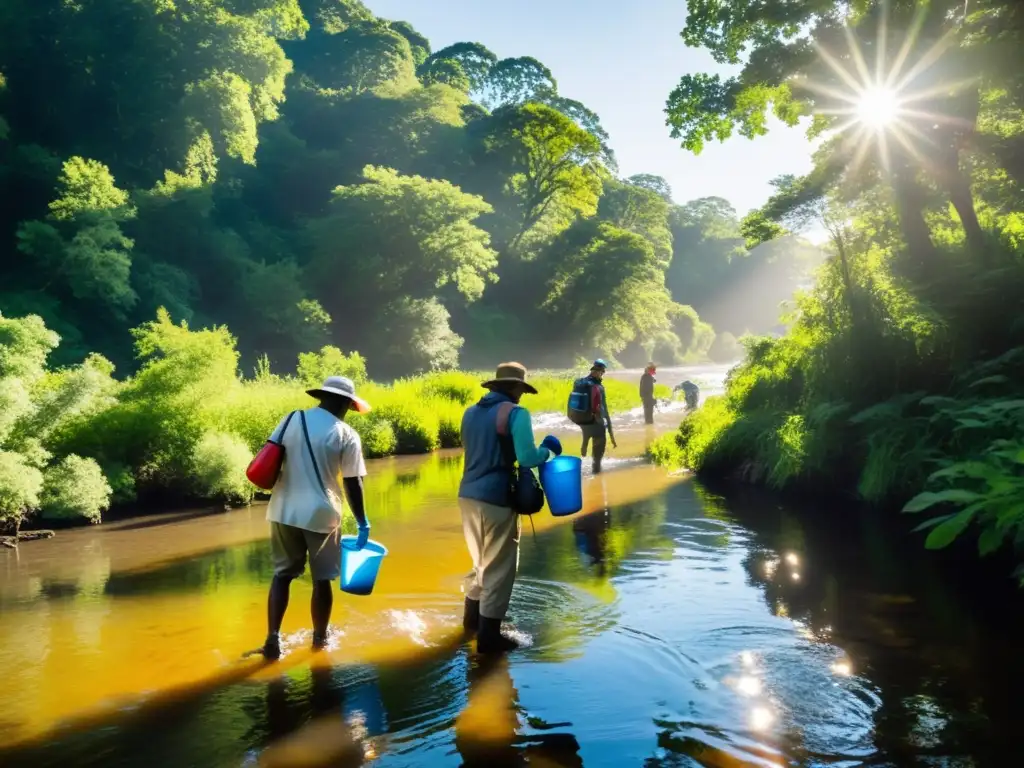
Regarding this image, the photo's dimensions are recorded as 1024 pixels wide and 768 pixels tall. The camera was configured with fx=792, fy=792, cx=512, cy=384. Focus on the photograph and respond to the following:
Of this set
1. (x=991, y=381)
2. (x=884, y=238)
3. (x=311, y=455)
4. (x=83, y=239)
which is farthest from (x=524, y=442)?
(x=83, y=239)

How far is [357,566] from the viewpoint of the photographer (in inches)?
239

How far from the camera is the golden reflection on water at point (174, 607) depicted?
5.61 meters

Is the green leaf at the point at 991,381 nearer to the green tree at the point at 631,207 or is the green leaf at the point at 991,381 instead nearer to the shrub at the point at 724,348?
the green tree at the point at 631,207

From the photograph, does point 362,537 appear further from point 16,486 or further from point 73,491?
point 73,491

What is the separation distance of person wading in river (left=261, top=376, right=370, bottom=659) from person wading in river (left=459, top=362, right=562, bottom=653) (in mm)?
840

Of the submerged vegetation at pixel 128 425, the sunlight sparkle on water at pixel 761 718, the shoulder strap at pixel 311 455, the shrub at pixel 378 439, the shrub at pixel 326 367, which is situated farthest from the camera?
the shrub at pixel 326 367

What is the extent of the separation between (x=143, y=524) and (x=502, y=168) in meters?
58.0

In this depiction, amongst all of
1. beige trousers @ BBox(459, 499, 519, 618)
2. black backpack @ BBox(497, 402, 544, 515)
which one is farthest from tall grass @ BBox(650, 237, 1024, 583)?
beige trousers @ BBox(459, 499, 519, 618)

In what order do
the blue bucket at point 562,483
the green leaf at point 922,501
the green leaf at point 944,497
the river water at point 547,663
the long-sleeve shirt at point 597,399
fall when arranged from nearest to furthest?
the river water at point 547,663 → the green leaf at point 944,497 → the green leaf at point 922,501 → the blue bucket at point 562,483 → the long-sleeve shirt at point 597,399

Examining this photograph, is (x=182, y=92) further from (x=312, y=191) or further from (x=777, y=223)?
(x=777, y=223)

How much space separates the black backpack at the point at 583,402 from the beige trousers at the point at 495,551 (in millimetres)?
7923

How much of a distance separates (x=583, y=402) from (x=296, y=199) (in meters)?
53.0

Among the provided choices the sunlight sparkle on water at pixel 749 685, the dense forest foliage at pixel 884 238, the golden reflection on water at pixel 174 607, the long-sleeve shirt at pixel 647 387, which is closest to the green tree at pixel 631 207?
the long-sleeve shirt at pixel 647 387

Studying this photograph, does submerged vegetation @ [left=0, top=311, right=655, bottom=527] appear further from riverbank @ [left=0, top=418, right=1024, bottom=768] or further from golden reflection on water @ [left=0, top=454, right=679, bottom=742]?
riverbank @ [left=0, top=418, right=1024, bottom=768]
